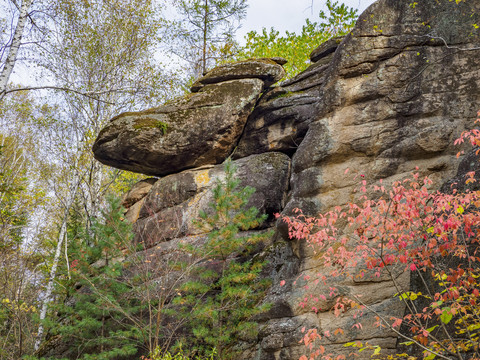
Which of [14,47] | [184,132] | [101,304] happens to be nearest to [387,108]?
[184,132]

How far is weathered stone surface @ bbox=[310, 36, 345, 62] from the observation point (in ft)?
48.2

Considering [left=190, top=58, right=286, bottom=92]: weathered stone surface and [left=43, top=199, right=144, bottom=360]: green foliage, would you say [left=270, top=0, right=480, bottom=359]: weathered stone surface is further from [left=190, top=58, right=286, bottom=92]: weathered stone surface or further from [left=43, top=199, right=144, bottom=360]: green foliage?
[left=190, top=58, right=286, bottom=92]: weathered stone surface

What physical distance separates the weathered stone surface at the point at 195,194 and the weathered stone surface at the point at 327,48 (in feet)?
14.1

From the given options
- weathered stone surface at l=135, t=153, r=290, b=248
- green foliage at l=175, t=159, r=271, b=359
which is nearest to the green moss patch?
weathered stone surface at l=135, t=153, r=290, b=248

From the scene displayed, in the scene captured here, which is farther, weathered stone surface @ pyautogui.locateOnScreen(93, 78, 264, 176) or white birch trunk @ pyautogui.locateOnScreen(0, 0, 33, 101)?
weathered stone surface @ pyautogui.locateOnScreen(93, 78, 264, 176)

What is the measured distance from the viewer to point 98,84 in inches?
683

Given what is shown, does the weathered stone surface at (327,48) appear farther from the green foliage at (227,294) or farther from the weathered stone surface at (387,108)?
the green foliage at (227,294)

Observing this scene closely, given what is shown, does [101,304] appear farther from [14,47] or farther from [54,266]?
[14,47]

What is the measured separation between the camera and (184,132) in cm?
1409

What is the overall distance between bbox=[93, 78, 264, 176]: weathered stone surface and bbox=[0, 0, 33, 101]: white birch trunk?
506 cm

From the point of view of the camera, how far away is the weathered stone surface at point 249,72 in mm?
14930

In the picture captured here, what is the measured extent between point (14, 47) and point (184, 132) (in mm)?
5979

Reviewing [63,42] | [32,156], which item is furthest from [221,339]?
[32,156]

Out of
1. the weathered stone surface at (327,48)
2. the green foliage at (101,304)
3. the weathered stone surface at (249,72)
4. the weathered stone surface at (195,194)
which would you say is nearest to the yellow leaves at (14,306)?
the green foliage at (101,304)
